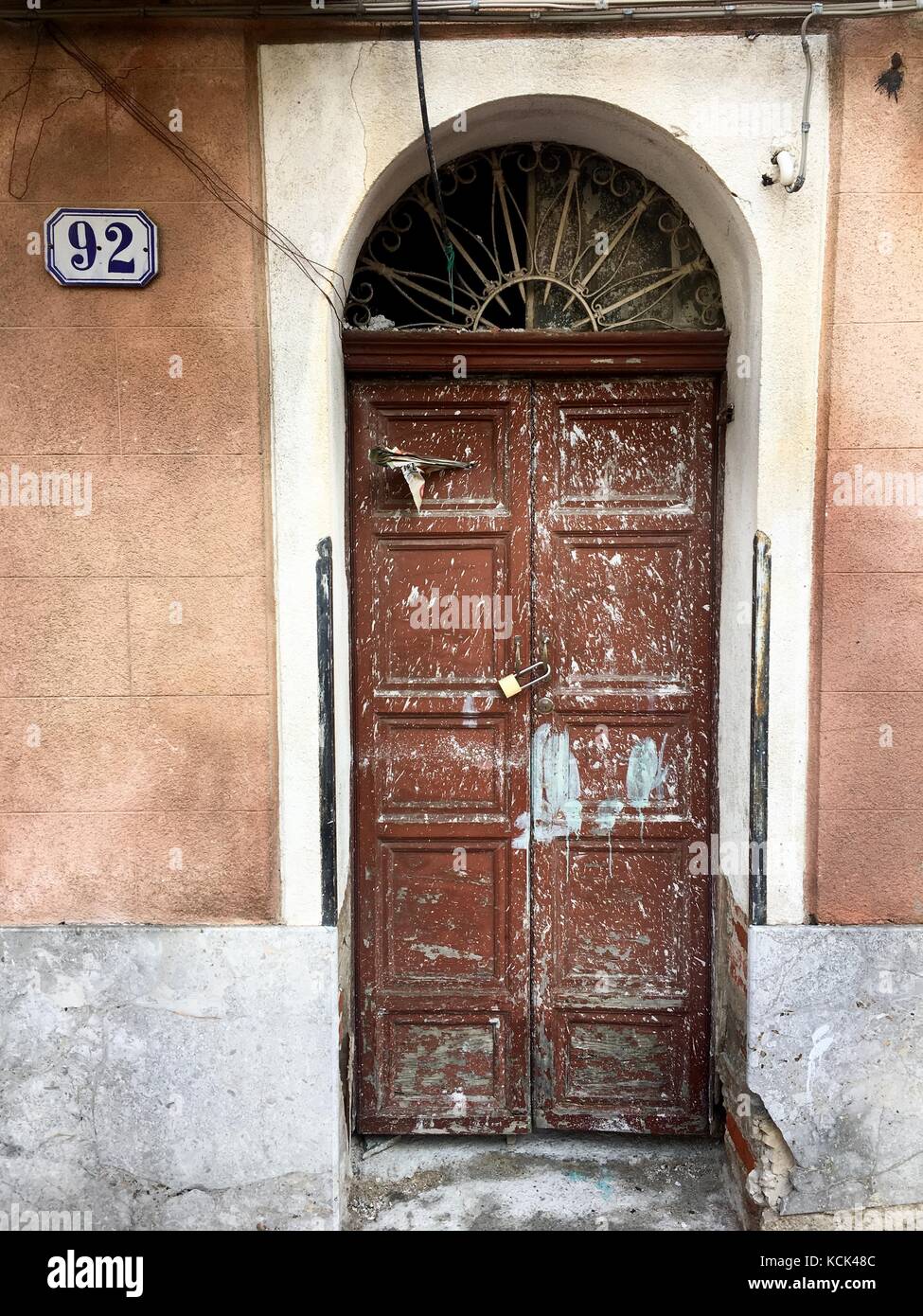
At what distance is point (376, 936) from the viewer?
345 cm

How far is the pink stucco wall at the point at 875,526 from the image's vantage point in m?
2.91

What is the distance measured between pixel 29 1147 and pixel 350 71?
150 inches

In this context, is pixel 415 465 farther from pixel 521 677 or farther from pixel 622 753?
pixel 622 753

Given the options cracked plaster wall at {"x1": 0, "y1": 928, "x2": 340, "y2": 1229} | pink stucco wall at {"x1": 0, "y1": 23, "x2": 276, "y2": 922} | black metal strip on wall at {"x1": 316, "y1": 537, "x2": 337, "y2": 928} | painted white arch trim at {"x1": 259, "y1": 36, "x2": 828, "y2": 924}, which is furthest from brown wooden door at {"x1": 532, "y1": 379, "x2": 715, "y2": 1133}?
pink stucco wall at {"x1": 0, "y1": 23, "x2": 276, "y2": 922}

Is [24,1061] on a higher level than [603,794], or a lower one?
lower

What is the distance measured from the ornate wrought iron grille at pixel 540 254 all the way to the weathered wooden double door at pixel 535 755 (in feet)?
0.88

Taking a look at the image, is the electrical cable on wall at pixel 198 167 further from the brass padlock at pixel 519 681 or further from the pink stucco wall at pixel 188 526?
the brass padlock at pixel 519 681

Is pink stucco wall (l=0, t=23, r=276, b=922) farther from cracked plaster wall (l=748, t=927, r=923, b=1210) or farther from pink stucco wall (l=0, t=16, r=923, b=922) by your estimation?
cracked plaster wall (l=748, t=927, r=923, b=1210)

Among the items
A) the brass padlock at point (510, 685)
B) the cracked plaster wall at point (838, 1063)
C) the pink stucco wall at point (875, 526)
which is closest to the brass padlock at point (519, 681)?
the brass padlock at point (510, 685)

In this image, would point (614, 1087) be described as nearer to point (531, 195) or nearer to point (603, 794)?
point (603, 794)

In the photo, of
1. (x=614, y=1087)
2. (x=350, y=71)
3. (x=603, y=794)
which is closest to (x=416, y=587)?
(x=603, y=794)

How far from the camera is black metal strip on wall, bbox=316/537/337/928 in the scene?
3049 mm

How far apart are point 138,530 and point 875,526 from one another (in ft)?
8.22

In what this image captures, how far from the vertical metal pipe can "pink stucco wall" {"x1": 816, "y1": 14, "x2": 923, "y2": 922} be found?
7.6 inches
